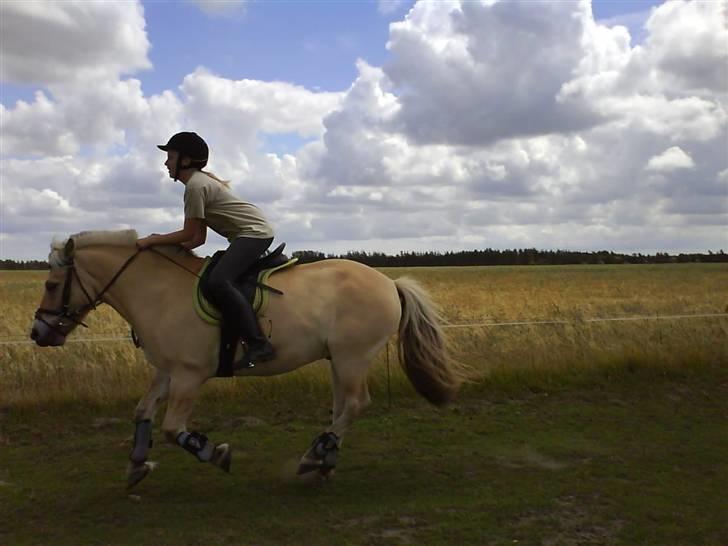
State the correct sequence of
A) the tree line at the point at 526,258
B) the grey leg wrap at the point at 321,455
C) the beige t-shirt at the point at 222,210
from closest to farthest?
1. the beige t-shirt at the point at 222,210
2. the grey leg wrap at the point at 321,455
3. the tree line at the point at 526,258

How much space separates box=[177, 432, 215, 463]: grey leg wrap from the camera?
4988mm

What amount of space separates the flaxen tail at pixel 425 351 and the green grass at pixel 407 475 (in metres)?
0.61

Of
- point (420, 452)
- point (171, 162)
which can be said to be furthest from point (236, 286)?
point (420, 452)

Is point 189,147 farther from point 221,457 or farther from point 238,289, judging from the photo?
point 221,457

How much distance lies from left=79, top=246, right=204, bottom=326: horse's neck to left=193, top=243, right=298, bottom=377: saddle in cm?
14

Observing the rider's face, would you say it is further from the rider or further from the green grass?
the green grass

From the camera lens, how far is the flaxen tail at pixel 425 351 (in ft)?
19.6

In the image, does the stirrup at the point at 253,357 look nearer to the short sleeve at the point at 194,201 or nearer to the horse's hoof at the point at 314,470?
the horse's hoof at the point at 314,470

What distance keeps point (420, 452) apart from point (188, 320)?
2.41 meters

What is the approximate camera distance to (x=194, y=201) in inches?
200

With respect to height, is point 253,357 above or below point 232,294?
below

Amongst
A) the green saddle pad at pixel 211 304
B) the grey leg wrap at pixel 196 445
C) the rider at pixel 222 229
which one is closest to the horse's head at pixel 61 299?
the rider at pixel 222 229

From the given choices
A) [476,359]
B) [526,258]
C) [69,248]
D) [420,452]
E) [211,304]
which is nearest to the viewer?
[211,304]

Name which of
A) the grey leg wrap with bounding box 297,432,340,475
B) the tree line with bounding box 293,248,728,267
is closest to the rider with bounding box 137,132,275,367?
the grey leg wrap with bounding box 297,432,340,475
